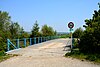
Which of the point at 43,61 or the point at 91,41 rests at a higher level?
the point at 91,41

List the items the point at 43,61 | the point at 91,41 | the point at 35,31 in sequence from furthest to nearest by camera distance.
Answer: the point at 35,31 < the point at 91,41 < the point at 43,61

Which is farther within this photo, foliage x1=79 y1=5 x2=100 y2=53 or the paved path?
foliage x1=79 y1=5 x2=100 y2=53

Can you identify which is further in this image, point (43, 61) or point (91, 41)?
point (91, 41)

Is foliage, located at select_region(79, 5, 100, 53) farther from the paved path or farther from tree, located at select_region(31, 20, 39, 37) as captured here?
tree, located at select_region(31, 20, 39, 37)

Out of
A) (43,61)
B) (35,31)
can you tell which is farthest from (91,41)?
(35,31)

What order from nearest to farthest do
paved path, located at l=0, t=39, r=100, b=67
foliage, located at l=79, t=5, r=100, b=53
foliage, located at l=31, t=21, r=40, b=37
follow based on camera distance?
paved path, located at l=0, t=39, r=100, b=67 < foliage, located at l=79, t=5, r=100, b=53 < foliage, located at l=31, t=21, r=40, b=37

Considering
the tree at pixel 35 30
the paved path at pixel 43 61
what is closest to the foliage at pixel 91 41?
the paved path at pixel 43 61

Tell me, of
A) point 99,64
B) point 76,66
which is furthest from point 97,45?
point 76,66

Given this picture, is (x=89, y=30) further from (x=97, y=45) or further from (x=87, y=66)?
(x=87, y=66)

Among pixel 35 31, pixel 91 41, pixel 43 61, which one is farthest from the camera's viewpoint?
pixel 35 31

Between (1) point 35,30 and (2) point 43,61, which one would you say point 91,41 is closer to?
(2) point 43,61

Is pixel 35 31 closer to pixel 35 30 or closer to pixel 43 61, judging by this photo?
pixel 35 30

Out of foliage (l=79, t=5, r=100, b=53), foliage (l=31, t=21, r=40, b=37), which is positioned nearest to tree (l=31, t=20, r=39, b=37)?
foliage (l=31, t=21, r=40, b=37)

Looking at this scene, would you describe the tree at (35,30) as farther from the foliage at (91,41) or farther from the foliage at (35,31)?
the foliage at (91,41)
